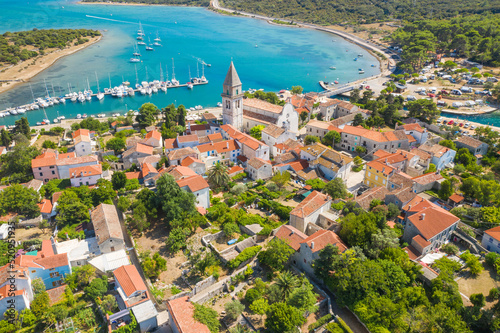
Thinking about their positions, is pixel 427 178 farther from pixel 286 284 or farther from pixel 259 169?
pixel 286 284

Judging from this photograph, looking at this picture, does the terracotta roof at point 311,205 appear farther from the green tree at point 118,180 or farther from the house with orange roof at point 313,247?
the green tree at point 118,180

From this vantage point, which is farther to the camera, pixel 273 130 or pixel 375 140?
pixel 273 130

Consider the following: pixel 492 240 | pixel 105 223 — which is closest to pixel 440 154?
pixel 492 240

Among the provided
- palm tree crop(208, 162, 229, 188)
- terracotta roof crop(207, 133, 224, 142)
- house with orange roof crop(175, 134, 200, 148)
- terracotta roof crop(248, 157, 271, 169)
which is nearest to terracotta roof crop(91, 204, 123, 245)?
palm tree crop(208, 162, 229, 188)

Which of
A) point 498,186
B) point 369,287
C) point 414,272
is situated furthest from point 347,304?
point 498,186

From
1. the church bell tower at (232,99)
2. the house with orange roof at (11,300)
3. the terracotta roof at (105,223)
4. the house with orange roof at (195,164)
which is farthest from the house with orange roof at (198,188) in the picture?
the church bell tower at (232,99)

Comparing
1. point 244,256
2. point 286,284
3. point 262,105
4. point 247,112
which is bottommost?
point 244,256

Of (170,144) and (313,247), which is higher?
(313,247)
